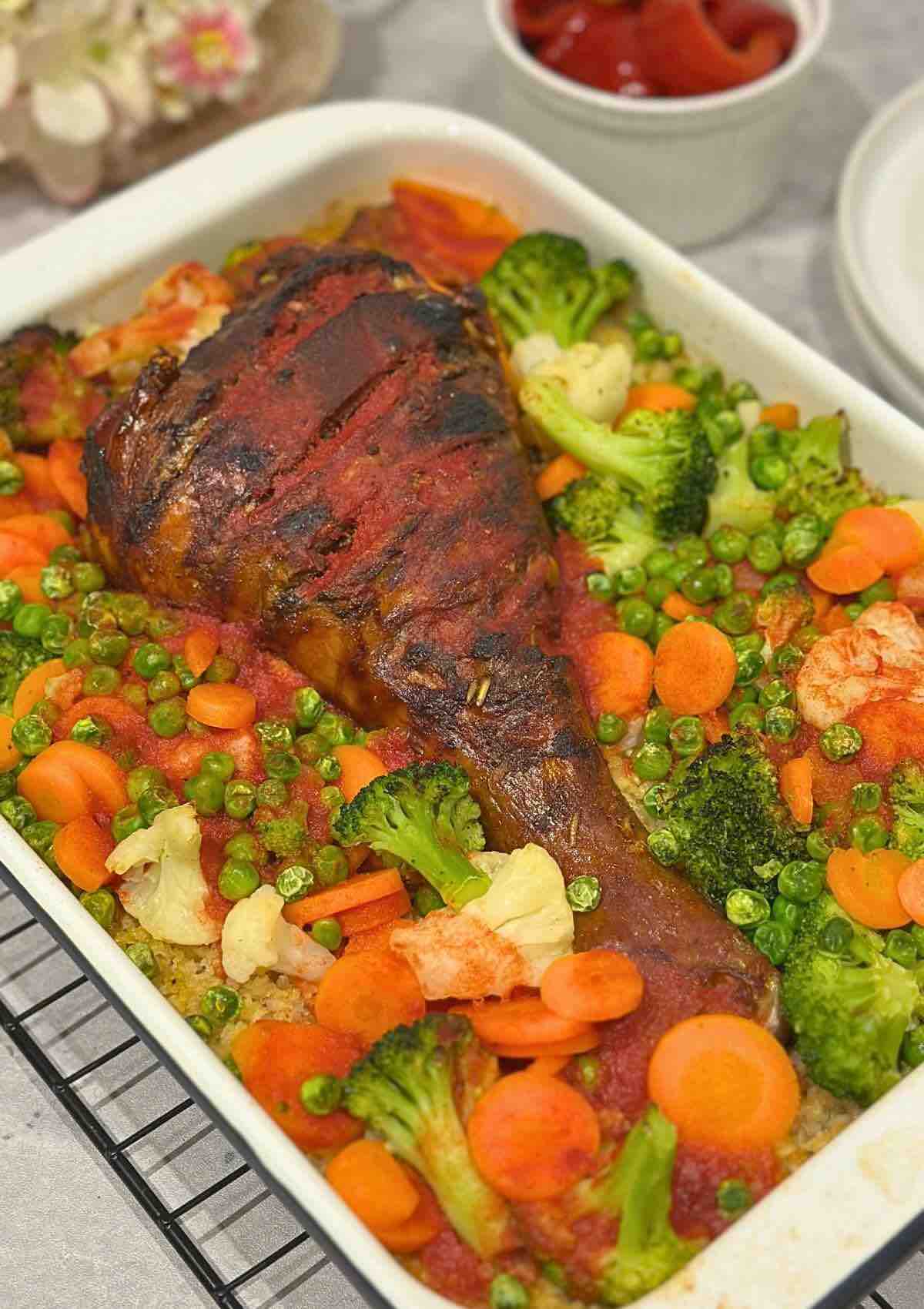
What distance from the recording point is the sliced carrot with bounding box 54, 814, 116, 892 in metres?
3.07

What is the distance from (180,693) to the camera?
3.38 metres

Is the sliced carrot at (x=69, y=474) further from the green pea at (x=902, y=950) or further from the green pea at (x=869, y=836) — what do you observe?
the green pea at (x=902, y=950)

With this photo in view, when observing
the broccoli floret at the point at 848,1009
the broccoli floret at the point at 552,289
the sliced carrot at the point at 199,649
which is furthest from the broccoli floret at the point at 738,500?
the sliced carrot at the point at 199,649

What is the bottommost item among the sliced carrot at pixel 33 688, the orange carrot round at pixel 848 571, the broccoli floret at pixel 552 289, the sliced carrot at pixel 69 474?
the orange carrot round at pixel 848 571

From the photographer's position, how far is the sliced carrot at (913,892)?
2.93 metres

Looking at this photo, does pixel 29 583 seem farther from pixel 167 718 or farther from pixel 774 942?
pixel 774 942

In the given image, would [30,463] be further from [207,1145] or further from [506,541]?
[207,1145]

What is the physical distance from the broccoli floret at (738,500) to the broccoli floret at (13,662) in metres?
1.65

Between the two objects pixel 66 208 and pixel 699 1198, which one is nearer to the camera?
pixel 699 1198

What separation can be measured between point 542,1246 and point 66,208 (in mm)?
3932

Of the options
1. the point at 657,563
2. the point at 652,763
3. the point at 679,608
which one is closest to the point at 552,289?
the point at 657,563

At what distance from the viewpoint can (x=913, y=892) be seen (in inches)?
116

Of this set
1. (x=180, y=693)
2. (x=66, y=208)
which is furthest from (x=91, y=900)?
(x=66, y=208)

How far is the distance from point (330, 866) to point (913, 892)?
1.16m
